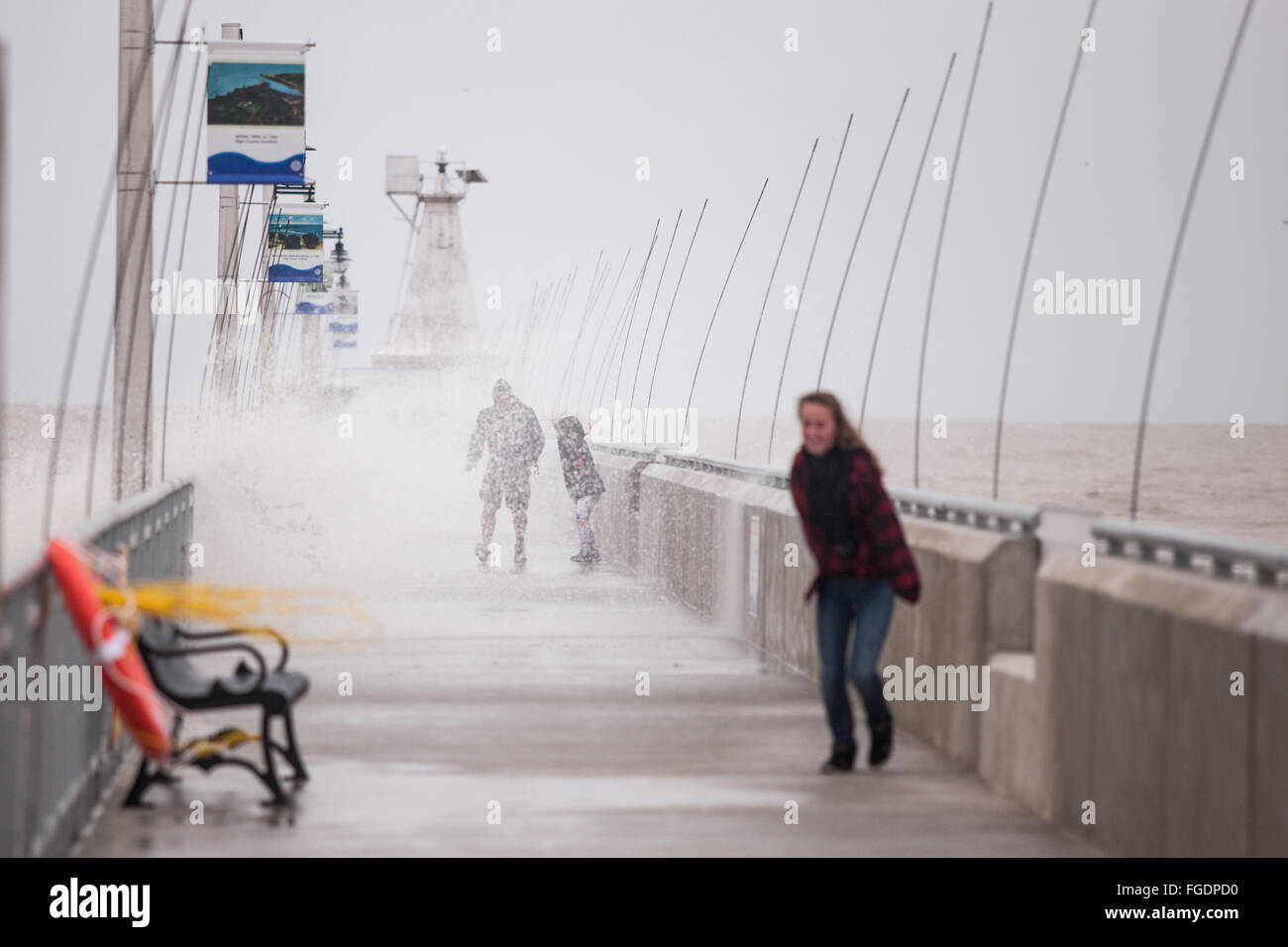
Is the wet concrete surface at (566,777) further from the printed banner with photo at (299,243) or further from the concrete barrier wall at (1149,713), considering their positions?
the printed banner with photo at (299,243)

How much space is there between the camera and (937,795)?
27.0 ft

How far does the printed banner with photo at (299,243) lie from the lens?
35281 millimetres

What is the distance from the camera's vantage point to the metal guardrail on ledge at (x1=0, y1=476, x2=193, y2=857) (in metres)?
5.81

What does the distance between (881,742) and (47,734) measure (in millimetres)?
3972

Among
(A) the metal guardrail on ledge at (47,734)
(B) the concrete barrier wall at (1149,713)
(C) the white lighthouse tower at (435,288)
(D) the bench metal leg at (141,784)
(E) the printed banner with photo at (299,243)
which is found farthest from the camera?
(C) the white lighthouse tower at (435,288)

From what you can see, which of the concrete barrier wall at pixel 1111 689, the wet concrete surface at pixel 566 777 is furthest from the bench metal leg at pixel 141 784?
the concrete barrier wall at pixel 1111 689

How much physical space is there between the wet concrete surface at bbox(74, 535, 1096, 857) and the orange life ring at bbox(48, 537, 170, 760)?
0.52 m

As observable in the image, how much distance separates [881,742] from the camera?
28.8 feet

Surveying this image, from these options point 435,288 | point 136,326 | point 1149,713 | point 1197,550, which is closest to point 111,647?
point 1149,713

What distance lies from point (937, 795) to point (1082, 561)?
1349mm

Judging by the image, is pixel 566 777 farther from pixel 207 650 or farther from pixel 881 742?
pixel 207 650

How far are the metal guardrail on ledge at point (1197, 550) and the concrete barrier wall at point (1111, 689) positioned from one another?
0.10 metres
